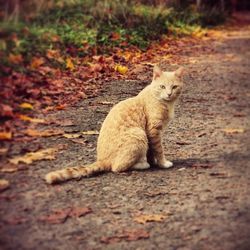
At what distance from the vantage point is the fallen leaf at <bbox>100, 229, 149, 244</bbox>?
11.0 ft

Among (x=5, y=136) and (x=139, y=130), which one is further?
(x=139, y=130)

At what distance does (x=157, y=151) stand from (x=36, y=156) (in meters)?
1.23

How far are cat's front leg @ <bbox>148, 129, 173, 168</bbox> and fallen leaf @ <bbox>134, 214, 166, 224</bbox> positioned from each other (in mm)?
1147

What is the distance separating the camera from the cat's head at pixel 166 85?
5039 millimetres

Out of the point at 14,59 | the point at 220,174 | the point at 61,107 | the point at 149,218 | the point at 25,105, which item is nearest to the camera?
the point at 149,218

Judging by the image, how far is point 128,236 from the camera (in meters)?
3.44

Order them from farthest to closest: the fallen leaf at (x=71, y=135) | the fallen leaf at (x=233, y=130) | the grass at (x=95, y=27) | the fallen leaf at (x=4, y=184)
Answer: the grass at (x=95, y=27) → the fallen leaf at (x=233, y=130) → the fallen leaf at (x=71, y=135) → the fallen leaf at (x=4, y=184)

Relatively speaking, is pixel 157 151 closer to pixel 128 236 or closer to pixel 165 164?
pixel 165 164

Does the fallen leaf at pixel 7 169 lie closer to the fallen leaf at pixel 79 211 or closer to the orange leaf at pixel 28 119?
the orange leaf at pixel 28 119

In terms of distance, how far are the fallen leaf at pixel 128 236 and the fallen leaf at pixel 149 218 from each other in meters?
0.16

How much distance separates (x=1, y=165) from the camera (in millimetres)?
3410

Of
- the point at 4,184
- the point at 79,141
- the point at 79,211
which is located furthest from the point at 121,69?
the point at 4,184

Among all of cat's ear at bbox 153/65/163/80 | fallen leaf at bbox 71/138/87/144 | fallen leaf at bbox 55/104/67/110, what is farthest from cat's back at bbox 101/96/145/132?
fallen leaf at bbox 55/104/67/110

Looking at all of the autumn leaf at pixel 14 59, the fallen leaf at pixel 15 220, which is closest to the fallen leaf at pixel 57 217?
the fallen leaf at pixel 15 220
